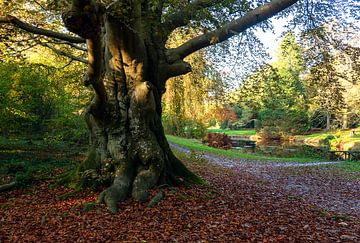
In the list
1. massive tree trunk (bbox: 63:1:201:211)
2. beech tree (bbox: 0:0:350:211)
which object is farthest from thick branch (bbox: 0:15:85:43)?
massive tree trunk (bbox: 63:1:201:211)

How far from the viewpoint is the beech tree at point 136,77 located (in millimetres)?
7383

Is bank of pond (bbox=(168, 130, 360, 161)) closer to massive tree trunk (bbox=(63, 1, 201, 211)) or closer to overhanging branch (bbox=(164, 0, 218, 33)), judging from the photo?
overhanging branch (bbox=(164, 0, 218, 33))

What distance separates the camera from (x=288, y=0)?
24.3ft

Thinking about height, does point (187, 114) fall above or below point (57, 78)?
below

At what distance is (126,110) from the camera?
8.01 metres

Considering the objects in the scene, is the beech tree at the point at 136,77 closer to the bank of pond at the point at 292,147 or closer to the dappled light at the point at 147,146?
the dappled light at the point at 147,146

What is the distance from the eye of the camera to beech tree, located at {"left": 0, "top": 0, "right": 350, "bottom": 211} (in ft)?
24.2

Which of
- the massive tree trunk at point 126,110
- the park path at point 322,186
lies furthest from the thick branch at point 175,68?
the park path at point 322,186

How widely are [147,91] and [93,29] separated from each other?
197cm

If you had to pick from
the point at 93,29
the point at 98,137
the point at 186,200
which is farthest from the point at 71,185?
the point at 93,29

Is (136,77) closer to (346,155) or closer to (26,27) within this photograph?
(26,27)

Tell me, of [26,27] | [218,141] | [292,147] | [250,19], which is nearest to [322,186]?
[250,19]

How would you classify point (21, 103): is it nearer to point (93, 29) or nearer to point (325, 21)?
point (93, 29)

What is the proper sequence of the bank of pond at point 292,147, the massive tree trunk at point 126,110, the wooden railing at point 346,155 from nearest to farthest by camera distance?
the massive tree trunk at point 126,110
the wooden railing at point 346,155
the bank of pond at point 292,147
